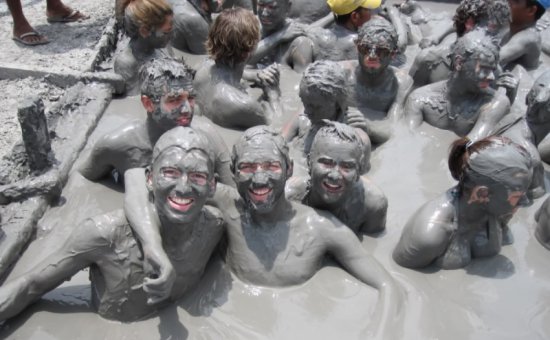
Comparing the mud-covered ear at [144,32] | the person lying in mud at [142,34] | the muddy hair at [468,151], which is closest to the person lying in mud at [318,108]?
the muddy hair at [468,151]

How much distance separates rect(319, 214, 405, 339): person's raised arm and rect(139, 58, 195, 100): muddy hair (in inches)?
50.9

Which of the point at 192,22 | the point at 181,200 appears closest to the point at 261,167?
the point at 181,200

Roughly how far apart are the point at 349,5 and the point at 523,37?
1.84 m

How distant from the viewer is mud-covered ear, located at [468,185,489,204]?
10.9ft

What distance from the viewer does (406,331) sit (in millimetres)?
3217

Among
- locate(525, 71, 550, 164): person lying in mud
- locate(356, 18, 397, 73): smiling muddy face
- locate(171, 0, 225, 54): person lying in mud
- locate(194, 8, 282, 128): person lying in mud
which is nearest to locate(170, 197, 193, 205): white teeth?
locate(194, 8, 282, 128): person lying in mud

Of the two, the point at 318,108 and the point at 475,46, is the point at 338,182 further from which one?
the point at 475,46

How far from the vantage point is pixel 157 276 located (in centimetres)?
292

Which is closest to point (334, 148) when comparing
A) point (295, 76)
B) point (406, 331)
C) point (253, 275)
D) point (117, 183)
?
point (253, 275)

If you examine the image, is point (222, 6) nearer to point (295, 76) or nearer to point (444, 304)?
point (295, 76)

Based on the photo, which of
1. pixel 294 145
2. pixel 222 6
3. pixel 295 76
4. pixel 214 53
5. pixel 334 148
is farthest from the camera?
pixel 222 6

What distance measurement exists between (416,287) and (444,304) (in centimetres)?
18

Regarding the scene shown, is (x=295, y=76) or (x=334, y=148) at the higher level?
(x=334, y=148)

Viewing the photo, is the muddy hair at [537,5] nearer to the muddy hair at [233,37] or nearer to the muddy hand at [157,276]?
the muddy hair at [233,37]
